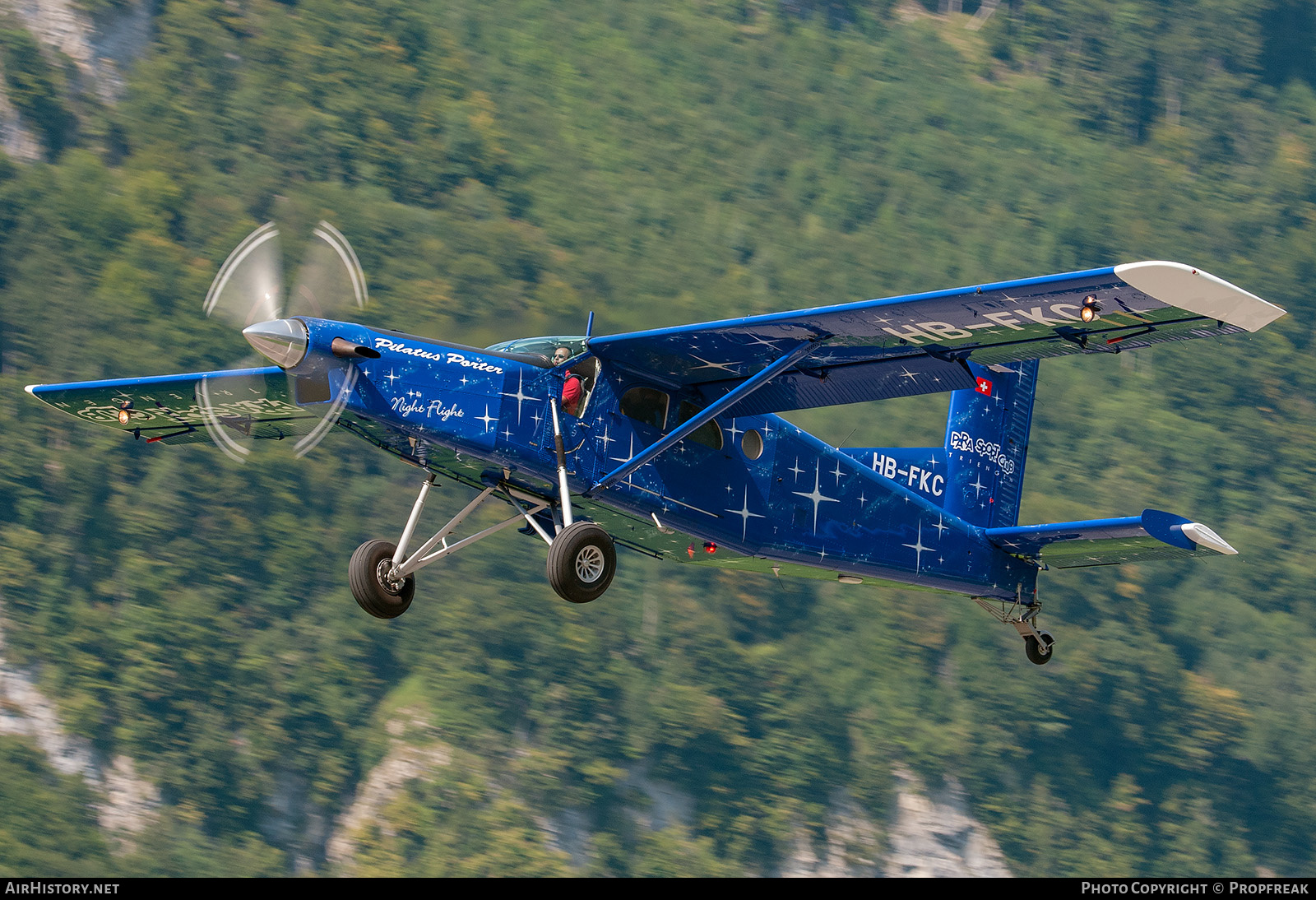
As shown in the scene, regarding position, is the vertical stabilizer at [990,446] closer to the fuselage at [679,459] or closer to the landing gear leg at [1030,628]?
the fuselage at [679,459]

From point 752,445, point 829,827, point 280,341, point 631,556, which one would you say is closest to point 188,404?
point 280,341

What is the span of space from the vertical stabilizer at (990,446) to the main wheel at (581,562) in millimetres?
6015

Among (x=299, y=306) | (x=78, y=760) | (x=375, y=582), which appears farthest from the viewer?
(x=78, y=760)

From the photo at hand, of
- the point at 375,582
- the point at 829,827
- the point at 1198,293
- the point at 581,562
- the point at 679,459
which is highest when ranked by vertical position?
the point at 1198,293

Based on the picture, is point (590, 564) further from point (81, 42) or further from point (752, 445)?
point (81, 42)

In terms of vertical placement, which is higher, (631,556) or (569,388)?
(569,388)

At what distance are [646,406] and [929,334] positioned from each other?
2.72 m

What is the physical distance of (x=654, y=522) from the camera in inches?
577

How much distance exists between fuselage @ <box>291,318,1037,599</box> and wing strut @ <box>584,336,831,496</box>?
0.14 m

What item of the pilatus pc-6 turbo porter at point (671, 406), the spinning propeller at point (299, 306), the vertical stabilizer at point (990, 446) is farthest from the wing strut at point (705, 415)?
the vertical stabilizer at point (990, 446)

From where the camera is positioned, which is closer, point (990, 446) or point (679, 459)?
point (679, 459)

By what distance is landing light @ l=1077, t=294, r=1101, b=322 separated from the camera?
1213 centimetres

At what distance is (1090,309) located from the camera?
12.2m

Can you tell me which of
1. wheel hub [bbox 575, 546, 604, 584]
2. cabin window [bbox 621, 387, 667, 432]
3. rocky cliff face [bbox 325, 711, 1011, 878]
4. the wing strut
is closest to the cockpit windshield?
cabin window [bbox 621, 387, 667, 432]
